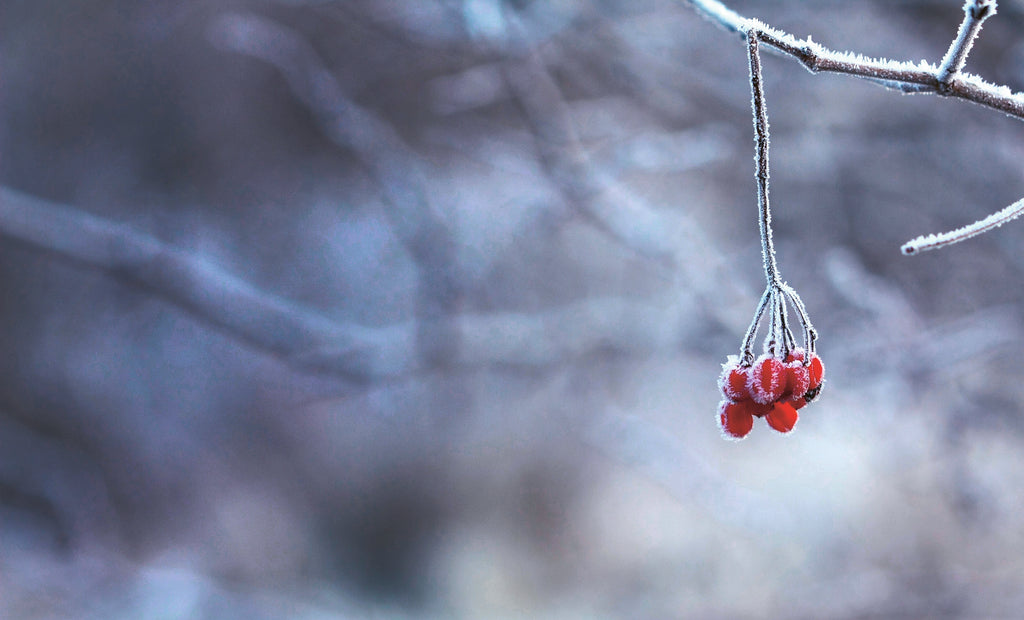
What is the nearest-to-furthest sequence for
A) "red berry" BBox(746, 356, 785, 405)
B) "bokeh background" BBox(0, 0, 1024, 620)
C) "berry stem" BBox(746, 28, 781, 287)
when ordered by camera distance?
"berry stem" BBox(746, 28, 781, 287) < "red berry" BBox(746, 356, 785, 405) < "bokeh background" BBox(0, 0, 1024, 620)

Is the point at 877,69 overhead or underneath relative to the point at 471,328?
underneath

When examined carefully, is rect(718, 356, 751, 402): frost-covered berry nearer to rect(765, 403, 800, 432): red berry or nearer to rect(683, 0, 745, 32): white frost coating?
rect(765, 403, 800, 432): red berry

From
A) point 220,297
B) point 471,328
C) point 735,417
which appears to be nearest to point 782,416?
point 735,417

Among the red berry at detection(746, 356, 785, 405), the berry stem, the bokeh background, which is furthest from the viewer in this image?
the bokeh background

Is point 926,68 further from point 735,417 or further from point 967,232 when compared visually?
point 735,417

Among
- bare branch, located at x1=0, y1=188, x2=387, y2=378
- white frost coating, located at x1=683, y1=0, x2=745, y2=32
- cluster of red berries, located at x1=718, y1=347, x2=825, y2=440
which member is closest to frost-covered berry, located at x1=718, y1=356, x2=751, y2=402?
cluster of red berries, located at x1=718, y1=347, x2=825, y2=440

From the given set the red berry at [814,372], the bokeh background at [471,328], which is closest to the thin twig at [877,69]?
the red berry at [814,372]

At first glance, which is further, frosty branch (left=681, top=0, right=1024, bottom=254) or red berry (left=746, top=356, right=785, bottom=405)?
red berry (left=746, top=356, right=785, bottom=405)
